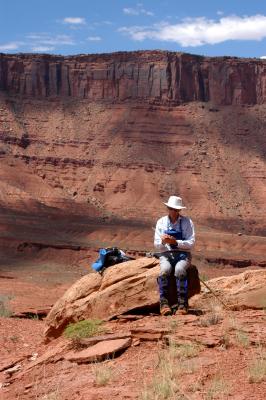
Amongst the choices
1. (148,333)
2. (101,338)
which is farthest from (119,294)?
(148,333)

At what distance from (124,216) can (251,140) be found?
81.2 feet

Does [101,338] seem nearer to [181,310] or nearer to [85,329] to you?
[85,329]

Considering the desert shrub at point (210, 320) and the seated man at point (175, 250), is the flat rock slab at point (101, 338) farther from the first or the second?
the seated man at point (175, 250)

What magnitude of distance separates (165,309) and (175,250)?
818 mm

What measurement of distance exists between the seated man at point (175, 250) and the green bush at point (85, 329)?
0.90 m

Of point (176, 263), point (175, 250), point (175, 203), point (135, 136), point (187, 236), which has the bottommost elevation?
point (176, 263)

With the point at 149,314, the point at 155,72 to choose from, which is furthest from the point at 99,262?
the point at 155,72

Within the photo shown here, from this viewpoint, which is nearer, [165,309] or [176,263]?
[165,309]

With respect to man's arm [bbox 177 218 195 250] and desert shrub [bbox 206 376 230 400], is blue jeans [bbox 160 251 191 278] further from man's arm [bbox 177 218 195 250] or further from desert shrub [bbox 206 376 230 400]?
desert shrub [bbox 206 376 230 400]

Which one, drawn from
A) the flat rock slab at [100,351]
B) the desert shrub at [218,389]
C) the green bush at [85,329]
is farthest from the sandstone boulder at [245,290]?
the desert shrub at [218,389]

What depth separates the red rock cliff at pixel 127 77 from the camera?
303ft

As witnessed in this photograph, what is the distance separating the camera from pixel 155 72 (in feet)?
304

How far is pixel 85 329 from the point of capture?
883 centimetres

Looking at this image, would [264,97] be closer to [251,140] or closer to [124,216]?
[251,140]
